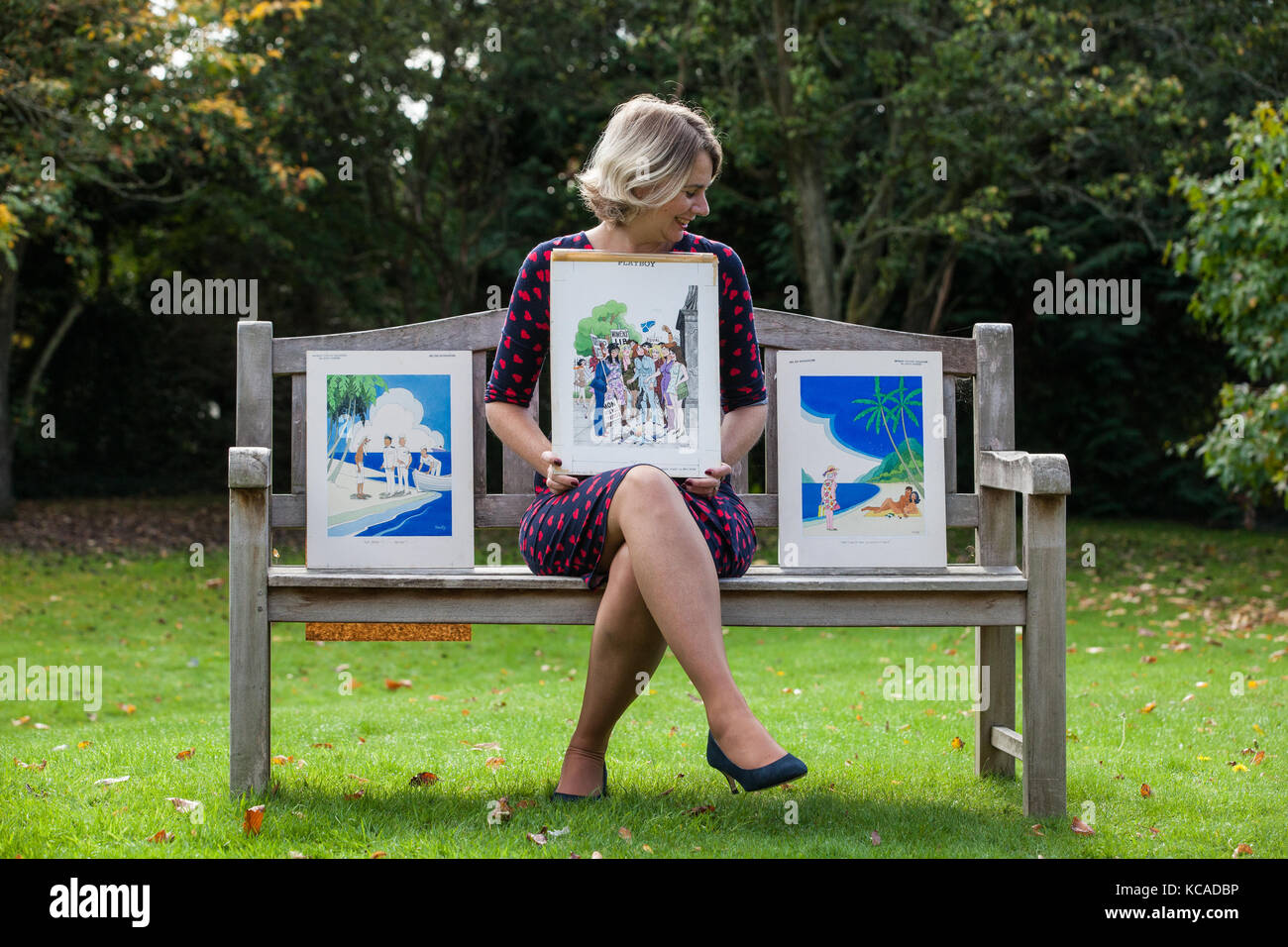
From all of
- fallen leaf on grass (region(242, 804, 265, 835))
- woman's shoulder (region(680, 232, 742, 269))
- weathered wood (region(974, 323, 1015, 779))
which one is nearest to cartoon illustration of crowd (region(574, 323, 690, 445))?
woman's shoulder (region(680, 232, 742, 269))

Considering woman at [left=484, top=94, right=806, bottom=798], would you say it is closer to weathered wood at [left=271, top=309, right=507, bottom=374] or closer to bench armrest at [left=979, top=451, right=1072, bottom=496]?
weathered wood at [left=271, top=309, right=507, bottom=374]

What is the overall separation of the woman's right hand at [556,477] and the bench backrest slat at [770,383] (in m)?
0.40

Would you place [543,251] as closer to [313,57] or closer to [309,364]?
[309,364]

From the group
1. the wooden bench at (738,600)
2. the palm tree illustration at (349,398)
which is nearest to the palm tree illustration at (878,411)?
the wooden bench at (738,600)

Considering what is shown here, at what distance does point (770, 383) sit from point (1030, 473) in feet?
2.77

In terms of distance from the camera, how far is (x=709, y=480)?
3.11 meters

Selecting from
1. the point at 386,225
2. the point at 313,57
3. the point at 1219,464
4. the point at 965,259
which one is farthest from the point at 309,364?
the point at 965,259

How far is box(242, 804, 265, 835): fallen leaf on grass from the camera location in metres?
2.92

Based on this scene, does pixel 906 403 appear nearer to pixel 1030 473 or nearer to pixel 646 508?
pixel 1030 473

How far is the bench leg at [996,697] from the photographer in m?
3.68

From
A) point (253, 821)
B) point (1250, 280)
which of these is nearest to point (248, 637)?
point (253, 821)

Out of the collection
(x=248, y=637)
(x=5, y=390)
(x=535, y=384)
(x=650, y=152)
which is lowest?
(x=248, y=637)

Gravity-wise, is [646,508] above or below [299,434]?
below

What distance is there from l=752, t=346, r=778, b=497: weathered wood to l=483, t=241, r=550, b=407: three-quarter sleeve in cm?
72
